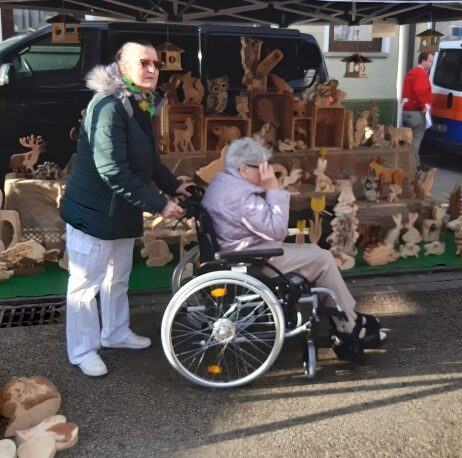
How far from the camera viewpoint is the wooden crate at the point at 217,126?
541 centimetres

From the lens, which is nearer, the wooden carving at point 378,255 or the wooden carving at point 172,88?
the wooden carving at point 378,255

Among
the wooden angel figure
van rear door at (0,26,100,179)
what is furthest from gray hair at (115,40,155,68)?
van rear door at (0,26,100,179)

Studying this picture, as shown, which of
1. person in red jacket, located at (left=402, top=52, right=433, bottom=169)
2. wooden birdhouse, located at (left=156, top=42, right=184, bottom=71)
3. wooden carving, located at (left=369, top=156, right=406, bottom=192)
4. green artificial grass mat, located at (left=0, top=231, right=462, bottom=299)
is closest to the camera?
green artificial grass mat, located at (left=0, top=231, right=462, bottom=299)

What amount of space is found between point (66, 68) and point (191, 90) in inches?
95.0

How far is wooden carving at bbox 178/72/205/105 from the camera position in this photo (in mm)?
5336

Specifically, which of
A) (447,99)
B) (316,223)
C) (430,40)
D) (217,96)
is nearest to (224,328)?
(316,223)

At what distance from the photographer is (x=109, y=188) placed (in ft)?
10.7

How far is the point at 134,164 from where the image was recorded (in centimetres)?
328

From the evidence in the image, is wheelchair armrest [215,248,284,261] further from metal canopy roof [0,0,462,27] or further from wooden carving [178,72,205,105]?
metal canopy roof [0,0,462,27]

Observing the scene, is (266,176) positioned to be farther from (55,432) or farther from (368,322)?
(55,432)

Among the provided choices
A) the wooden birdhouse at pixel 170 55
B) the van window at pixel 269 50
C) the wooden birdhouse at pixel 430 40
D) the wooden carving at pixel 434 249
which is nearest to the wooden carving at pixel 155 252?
the wooden birdhouse at pixel 170 55

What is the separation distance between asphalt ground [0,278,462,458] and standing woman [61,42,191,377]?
0.27 metres

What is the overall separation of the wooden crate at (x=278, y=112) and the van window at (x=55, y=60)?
93.0 inches

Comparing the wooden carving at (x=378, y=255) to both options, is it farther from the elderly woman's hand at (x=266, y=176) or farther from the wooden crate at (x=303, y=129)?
the elderly woman's hand at (x=266, y=176)
